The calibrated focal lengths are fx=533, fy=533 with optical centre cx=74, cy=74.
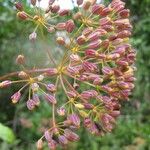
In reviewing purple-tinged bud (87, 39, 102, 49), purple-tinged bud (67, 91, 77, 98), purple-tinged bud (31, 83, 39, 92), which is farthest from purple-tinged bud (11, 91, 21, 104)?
purple-tinged bud (87, 39, 102, 49)

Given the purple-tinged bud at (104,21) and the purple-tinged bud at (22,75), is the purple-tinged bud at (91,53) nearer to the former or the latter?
the purple-tinged bud at (104,21)

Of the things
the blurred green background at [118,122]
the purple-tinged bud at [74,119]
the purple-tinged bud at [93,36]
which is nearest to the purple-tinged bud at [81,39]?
the purple-tinged bud at [93,36]

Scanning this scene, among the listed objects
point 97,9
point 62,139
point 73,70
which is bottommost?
point 62,139

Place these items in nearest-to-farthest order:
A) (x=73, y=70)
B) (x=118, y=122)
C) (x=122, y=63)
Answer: (x=73, y=70)
(x=122, y=63)
(x=118, y=122)

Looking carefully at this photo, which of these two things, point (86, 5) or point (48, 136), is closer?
point (48, 136)

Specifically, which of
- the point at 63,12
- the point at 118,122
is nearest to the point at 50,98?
the point at 63,12

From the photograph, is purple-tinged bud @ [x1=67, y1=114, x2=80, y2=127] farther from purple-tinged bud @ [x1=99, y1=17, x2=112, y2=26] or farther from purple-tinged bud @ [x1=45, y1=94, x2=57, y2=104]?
purple-tinged bud @ [x1=99, y1=17, x2=112, y2=26]

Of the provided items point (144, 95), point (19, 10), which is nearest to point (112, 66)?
point (19, 10)

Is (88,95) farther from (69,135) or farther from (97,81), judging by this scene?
(69,135)
